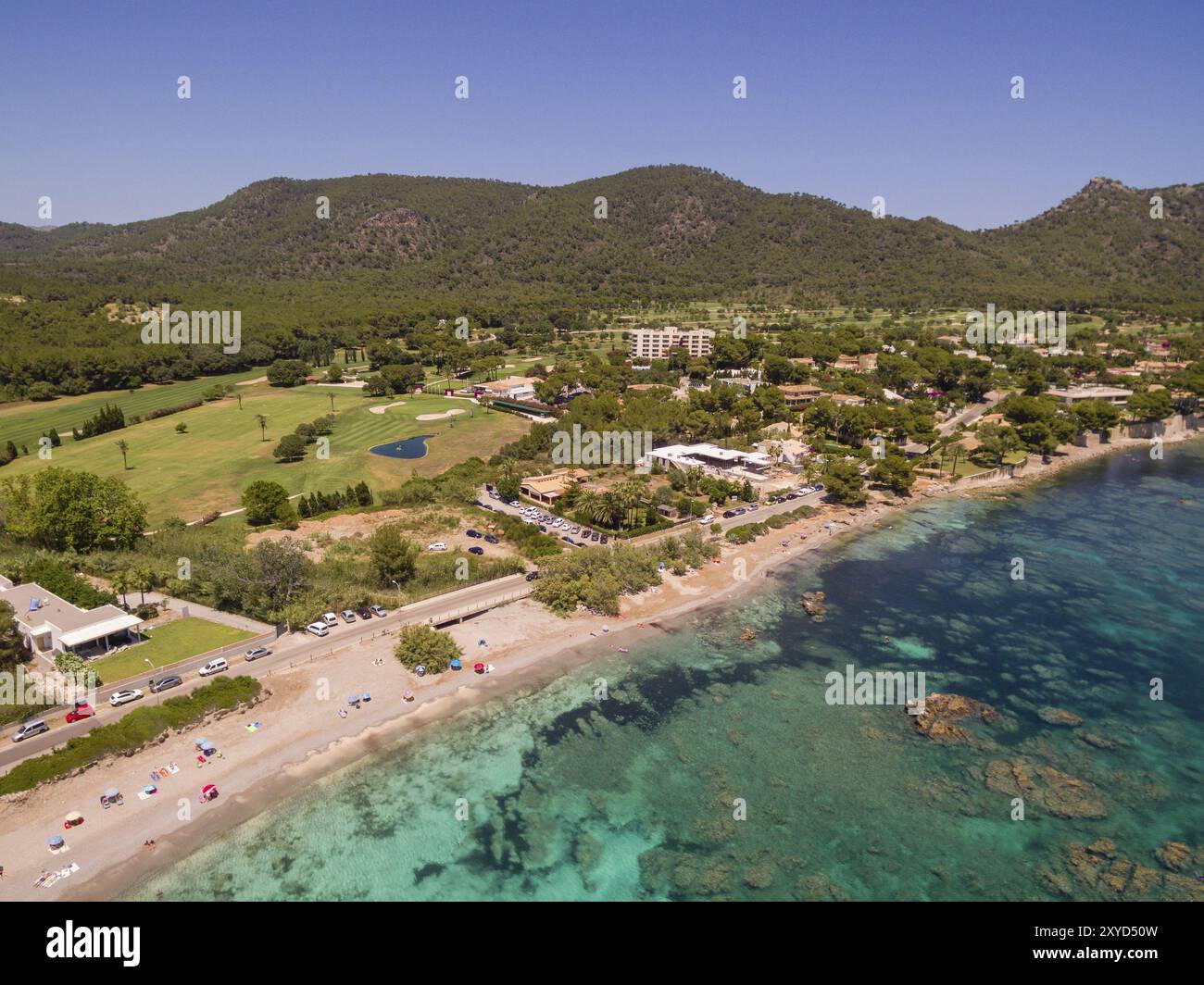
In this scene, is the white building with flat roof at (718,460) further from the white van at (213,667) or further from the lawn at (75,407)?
the lawn at (75,407)

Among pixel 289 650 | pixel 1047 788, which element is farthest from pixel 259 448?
pixel 1047 788

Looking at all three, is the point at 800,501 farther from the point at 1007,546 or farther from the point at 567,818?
the point at 567,818

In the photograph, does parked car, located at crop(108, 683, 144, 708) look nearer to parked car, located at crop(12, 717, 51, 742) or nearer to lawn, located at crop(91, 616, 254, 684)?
lawn, located at crop(91, 616, 254, 684)

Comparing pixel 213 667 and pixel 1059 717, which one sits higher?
pixel 213 667

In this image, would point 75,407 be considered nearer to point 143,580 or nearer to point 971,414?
point 143,580

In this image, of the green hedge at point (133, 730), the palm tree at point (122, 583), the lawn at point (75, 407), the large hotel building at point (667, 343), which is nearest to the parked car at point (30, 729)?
the green hedge at point (133, 730)

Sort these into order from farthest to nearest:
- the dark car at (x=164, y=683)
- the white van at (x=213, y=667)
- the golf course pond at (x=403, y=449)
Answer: the golf course pond at (x=403, y=449) < the white van at (x=213, y=667) < the dark car at (x=164, y=683)
